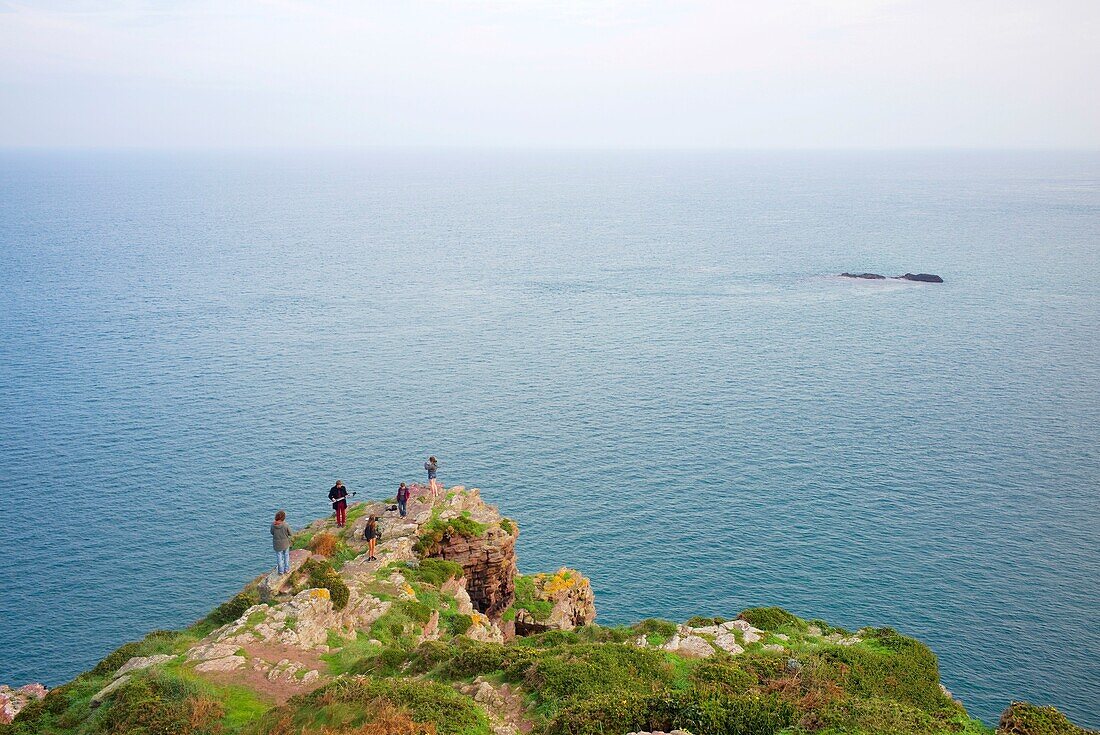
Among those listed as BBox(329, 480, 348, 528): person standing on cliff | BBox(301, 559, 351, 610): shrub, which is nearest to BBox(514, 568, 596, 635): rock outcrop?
BBox(329, 480, 348, 528): person standing on cliff

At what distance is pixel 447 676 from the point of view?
29219mm

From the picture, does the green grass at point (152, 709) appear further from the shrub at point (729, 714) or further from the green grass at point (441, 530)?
the green grass at point (441, 530)

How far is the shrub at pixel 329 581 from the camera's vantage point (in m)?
36.3

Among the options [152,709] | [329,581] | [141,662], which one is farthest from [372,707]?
[329,581]

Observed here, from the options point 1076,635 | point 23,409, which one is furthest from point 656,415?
point 23,409

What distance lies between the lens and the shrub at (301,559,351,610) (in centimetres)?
3628

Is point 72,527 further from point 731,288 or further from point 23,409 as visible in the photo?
point 731,288

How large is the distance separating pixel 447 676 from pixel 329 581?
34.1 ft

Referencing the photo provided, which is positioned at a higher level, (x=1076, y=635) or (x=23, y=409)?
(x=23, y=409)

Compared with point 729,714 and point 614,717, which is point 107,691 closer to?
point 614,717

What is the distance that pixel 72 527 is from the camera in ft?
248

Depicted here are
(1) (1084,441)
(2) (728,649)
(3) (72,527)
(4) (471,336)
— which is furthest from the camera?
(4) (471,336)

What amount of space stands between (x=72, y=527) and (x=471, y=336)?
226ft

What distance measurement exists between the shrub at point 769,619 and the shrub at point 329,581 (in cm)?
1855
